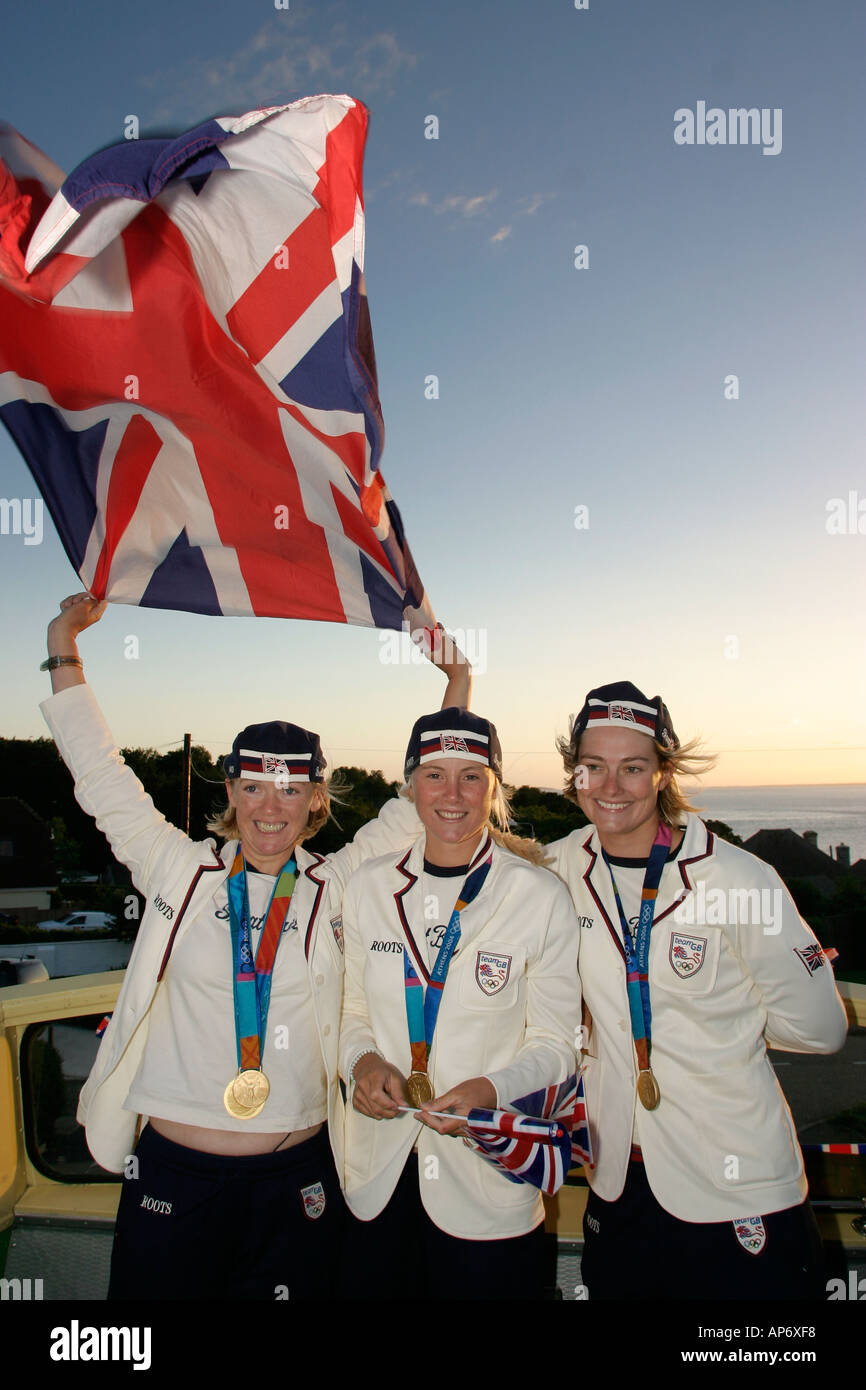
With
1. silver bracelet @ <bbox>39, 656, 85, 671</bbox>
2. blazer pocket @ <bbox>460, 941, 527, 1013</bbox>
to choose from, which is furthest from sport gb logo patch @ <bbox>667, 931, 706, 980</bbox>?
silver bracelet @ <bbox>39, 656, 85, 671</bbox>

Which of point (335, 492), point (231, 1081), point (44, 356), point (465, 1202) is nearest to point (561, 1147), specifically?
point (465, 1202)

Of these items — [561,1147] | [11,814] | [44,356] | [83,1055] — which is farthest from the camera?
[11,814]

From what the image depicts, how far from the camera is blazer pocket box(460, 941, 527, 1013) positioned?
2629mm

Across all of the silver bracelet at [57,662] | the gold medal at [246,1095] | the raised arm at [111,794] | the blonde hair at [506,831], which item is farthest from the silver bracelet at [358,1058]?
the silver bracelet at [57,662]

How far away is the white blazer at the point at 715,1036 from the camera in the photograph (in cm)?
249

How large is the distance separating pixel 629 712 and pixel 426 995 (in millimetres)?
1206

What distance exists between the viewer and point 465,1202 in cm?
252

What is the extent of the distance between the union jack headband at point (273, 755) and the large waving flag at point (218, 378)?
3.40 feet

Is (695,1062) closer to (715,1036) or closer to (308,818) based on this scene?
(715,1036)

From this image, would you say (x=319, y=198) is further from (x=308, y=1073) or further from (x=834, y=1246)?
(x=834, y=1246)

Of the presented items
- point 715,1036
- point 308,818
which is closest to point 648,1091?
Result: point 715,1036

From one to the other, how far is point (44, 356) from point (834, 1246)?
4.93m

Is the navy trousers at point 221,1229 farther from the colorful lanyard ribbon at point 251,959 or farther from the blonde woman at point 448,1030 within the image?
the colorful lanyard ribbon at point 251,959

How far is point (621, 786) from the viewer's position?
9.31 feet
